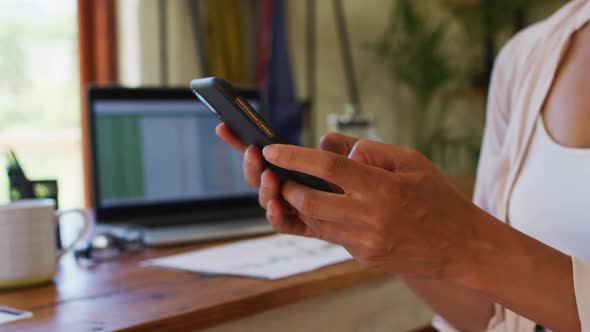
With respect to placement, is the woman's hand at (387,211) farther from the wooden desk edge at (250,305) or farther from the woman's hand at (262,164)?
the wooden desk edge at (250,305)

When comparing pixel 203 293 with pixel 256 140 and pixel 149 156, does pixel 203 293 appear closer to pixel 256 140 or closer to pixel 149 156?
pixel 256 140

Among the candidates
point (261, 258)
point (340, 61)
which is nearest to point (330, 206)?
point (261, 258)

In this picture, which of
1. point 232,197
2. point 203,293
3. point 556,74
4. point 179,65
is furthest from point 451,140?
point 203,293

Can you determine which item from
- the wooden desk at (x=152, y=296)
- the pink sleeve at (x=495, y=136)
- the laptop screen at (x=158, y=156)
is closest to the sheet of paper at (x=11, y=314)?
the wooden desk at (x=152, y=296)

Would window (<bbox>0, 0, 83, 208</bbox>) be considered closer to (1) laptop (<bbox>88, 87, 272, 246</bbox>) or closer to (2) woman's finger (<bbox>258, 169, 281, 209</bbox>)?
(1) laptop (<bbox>88, 87, 272, 246</bbox>)

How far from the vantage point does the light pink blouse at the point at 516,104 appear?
0.67 meters

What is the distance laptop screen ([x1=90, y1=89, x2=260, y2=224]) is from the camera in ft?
3.02

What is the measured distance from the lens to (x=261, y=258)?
755mm

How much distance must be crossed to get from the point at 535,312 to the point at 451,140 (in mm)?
1997

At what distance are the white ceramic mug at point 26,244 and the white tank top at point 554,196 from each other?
57 centimetres

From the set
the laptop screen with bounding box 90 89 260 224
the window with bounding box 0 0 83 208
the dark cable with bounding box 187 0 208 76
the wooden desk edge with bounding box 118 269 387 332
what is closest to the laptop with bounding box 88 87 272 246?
the laptop screen with bounding box 90 89 260 224

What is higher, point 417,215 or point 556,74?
point 556,74

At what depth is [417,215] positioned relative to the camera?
0.43 metres

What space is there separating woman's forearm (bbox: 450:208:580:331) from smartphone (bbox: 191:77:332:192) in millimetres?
142
